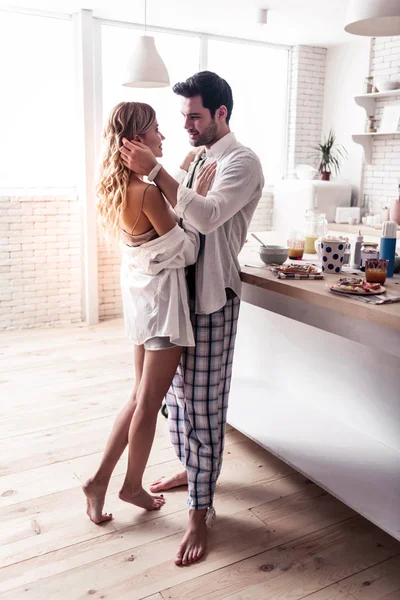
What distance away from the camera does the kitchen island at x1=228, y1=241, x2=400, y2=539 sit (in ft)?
6.75

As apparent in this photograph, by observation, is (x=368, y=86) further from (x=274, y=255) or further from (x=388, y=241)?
(x=388, y=241)

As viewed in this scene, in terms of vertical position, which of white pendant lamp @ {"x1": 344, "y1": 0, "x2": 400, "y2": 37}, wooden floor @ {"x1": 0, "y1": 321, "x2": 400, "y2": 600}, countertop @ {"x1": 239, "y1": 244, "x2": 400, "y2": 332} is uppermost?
white pendant lamp @ {"x1": 344, "y1": 0, "x2": 400, "y2": 37}

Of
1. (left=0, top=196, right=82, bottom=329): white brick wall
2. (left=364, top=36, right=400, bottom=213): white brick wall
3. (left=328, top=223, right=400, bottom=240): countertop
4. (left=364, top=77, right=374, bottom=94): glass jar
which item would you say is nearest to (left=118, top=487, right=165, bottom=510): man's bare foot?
(left=0, top=196, right=82, bottom=329): white brick wall

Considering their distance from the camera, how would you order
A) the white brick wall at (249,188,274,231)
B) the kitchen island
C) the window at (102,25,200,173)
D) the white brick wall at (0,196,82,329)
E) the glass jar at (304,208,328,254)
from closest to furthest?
the kitchen island < the glass jar at (304,208,328,254) < the white brick wall at (0,196,82,329) < the window at (102,25,200,173) < the white brick wall at (249,188,274,231)

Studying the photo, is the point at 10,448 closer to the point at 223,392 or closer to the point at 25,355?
the point at 223,392

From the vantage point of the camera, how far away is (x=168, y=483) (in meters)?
2.55

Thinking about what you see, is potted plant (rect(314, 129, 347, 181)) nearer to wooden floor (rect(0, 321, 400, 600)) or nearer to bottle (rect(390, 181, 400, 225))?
bottle (rect(390, 181, 400, 225))

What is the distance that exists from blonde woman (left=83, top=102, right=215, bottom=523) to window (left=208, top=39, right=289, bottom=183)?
427 centimetres

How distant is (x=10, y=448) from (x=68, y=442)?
0.92ft

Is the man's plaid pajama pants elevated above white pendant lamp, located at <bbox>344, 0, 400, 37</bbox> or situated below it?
below

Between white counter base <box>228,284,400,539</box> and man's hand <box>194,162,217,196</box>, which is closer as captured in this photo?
man's hand <box>194,162,217,196</box>

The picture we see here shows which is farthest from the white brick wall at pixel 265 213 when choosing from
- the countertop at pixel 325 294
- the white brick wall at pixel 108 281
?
the countertop at pixel 325 294

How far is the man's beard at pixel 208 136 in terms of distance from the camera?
216 centimetres

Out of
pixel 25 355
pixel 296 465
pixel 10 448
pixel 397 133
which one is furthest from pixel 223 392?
pixel 397 133
